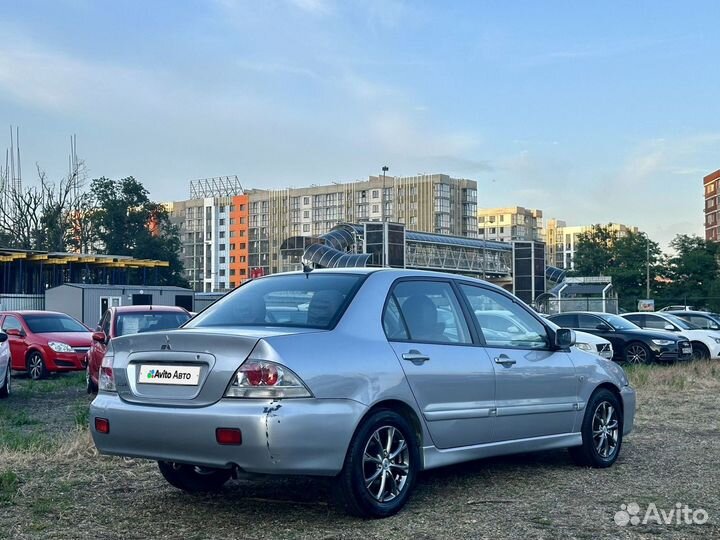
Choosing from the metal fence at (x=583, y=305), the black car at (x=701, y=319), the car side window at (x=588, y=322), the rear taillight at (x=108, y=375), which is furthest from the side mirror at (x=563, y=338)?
the metal fence at (x=583, y=305)

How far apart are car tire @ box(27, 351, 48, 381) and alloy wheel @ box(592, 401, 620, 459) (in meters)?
14.4

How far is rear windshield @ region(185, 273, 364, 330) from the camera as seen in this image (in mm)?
6168

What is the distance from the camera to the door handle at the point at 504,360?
6984 mm

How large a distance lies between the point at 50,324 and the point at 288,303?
1580 cm

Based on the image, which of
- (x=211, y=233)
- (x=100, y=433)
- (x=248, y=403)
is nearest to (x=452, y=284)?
(x=248, y=403)

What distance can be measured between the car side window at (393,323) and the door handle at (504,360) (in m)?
0.94

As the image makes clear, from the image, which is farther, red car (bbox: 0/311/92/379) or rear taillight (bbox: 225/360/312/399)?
red car (bbox: 0/311/92/379)

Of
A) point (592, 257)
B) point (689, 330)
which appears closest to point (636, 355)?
point (689, 330)

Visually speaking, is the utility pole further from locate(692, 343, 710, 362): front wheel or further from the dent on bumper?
the dent on bumper

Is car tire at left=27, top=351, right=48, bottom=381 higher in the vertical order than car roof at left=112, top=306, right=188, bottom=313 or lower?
lower

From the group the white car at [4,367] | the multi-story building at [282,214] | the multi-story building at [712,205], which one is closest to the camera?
the white car at [4,367]

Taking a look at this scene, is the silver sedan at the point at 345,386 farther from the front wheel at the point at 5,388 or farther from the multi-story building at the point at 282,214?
the multi-story building at the point at 282,214

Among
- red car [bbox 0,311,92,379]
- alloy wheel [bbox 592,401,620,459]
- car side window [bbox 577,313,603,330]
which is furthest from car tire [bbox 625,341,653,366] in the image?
alloy wheel [bbox 592,401,620,459]

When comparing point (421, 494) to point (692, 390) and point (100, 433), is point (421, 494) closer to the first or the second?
point (100, 433)
